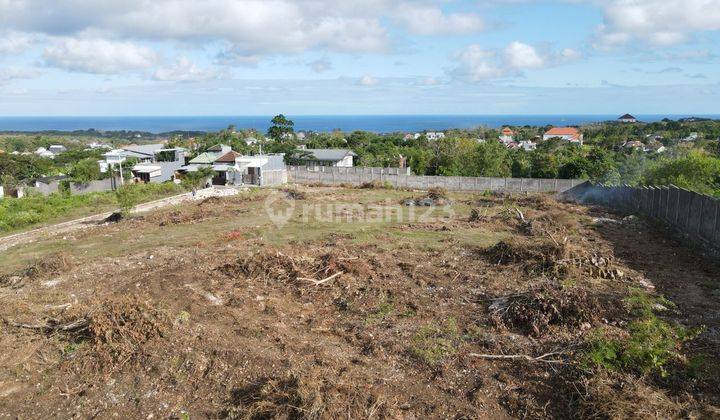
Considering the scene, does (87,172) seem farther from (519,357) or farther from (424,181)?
(519,357)

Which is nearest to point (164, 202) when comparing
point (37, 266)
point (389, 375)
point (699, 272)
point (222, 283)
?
point (37, 266)

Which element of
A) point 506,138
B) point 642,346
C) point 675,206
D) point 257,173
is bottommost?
point 642,346

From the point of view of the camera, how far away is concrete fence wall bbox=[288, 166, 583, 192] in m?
27.9

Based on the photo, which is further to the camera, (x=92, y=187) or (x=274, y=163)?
(x=274, y=163)

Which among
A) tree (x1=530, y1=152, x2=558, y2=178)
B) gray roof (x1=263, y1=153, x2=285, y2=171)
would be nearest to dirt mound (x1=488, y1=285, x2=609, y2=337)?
gray roof (x1=263, y1=153, x2=285, y2=171)

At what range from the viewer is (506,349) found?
6.95 metres

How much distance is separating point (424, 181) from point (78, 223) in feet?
62.2

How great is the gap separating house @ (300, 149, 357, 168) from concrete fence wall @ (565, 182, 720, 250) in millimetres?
26772

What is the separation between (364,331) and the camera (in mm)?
7707

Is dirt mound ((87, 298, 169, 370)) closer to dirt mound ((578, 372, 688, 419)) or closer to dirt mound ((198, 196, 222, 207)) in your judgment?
dirt mound ((578, 372, 688, 419))

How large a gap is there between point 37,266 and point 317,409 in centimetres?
908

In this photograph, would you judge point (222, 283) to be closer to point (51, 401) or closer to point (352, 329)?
point (352, 329)

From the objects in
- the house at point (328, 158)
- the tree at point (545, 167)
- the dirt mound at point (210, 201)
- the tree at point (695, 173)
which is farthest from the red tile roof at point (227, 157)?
the tree at point (695, 173)

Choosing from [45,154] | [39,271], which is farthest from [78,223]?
[45,154]
